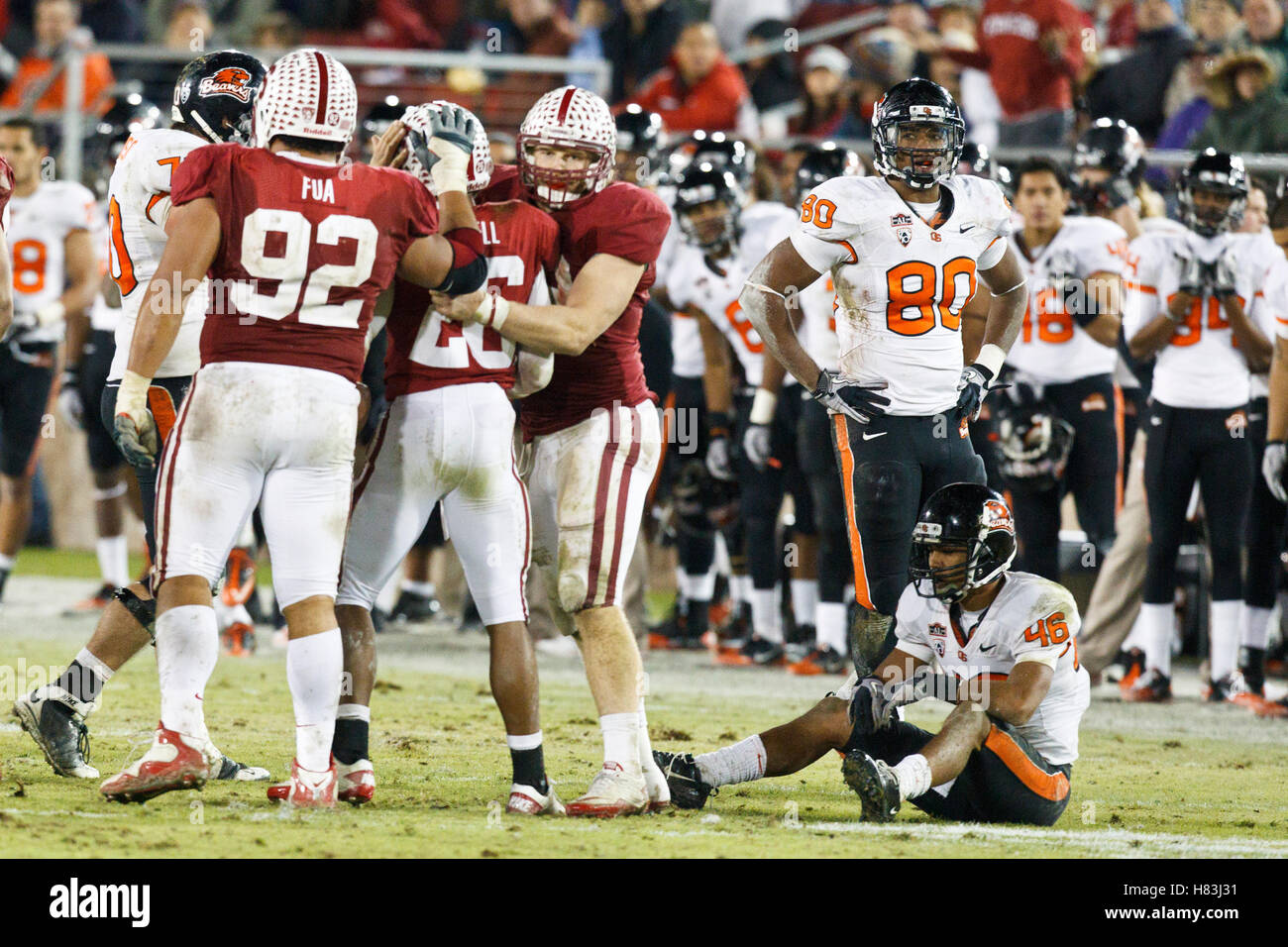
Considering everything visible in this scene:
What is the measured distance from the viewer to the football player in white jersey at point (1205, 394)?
325 inches

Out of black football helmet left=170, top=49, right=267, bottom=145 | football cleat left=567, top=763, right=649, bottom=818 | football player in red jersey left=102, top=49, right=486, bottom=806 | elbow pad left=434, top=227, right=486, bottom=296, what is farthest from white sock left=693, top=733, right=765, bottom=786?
black football helmet left=170, top=49, right=267, bottom=145

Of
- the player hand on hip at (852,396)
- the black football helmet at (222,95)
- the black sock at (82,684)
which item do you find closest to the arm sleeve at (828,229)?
the player hand on hip at (852,396)

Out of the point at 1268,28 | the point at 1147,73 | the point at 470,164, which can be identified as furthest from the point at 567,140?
the point at 1147,73

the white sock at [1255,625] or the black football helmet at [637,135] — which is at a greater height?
the black football helmet at [637,135]

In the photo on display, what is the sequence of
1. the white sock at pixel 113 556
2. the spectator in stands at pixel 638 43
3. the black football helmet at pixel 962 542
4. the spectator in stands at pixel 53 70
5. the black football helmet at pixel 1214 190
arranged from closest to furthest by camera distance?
the black football helmet at pixel 962 542
the black football helmet at pixel 1214 190
the white sock at pixel 113 556
the spectator in stands at pixel 53 70
the spectator in stands at pixel 638 43

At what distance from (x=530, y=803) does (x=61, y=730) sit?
1.50m

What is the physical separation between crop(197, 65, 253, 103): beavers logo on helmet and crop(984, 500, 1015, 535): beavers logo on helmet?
2.60 m

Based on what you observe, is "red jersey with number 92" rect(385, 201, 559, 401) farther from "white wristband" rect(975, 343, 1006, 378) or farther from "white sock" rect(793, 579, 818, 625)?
"white sock" rect(793, 579, 818, 625)

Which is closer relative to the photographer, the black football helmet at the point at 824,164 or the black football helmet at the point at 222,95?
the black football helmet at the point at 222,95

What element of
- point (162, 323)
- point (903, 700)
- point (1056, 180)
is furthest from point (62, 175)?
point (903, 700)

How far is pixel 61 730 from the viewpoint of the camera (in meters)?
5.54

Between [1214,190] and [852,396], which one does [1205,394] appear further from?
[852,396]

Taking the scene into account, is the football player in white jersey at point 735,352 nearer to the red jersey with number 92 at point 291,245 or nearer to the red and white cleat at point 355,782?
the red and white cleat at point 355,782

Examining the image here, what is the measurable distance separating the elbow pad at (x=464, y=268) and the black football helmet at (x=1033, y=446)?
406cm
